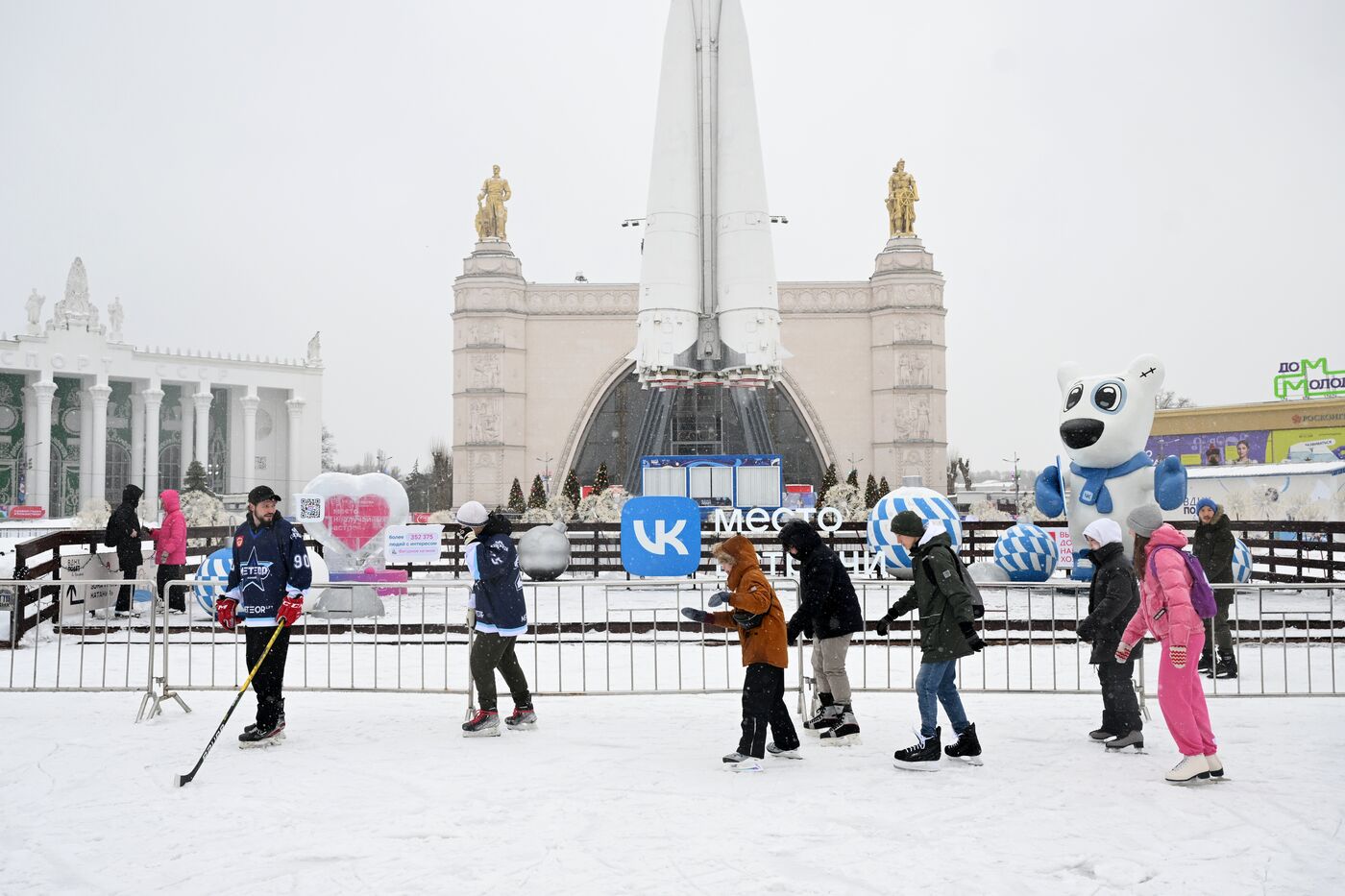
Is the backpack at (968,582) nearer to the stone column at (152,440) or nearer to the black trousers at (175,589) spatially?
the black trousers at (175,589)

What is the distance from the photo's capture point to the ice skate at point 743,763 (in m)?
5.55

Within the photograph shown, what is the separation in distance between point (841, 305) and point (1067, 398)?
31.0 metres

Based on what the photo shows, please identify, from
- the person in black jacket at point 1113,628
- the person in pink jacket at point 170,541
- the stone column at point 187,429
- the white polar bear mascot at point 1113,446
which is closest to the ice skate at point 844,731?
the person in black jacket at point 1113,628

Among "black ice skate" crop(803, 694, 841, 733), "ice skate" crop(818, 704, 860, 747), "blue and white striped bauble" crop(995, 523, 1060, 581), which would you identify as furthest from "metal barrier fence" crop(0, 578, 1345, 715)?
"blue and white striped bauble" crop(995, 523, 1060, 581)

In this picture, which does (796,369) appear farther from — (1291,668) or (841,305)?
(1291,668)

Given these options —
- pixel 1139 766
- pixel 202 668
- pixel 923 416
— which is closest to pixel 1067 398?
pixel 1139 766

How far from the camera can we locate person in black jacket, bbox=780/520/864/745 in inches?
235

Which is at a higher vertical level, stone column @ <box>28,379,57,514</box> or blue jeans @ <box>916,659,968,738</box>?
stone column @ <box>28,379,57,514</box>

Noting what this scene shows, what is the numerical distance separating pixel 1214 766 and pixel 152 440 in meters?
50.4

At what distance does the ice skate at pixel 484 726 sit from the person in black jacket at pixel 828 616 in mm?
1956

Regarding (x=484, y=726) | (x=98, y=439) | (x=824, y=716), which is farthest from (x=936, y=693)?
(x=98, y=439)

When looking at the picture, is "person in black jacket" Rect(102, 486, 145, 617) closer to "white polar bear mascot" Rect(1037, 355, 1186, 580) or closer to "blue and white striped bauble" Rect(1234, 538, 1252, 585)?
"white polar bear mascot" Rect(1037, 355, 1186, 580)

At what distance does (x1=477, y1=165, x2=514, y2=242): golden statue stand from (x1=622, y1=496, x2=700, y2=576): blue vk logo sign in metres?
30.7

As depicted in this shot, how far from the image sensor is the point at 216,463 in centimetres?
5306
